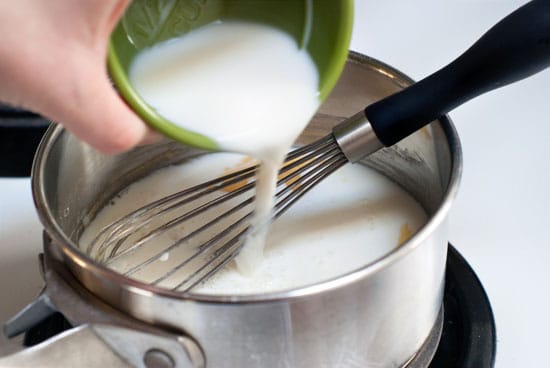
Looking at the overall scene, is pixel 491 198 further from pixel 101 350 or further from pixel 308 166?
pixel 101 350

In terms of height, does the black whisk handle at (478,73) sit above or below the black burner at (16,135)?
above

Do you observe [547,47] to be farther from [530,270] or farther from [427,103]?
[530,270]

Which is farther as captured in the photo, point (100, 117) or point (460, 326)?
point (460, 326)

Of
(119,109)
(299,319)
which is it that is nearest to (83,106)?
(119,109)

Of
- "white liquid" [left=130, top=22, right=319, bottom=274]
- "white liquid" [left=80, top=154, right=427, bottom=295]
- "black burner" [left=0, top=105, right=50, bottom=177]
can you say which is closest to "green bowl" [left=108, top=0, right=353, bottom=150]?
"white liquid" [left=130, top=22, right=319, bottom=274]

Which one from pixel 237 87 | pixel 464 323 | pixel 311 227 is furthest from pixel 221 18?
pixel 464 323

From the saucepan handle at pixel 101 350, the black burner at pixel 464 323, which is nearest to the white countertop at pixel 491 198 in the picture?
the black burner at pixel 464 323

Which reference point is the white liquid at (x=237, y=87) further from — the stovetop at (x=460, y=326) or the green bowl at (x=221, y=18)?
the stovetop at (x=460, y=326)
